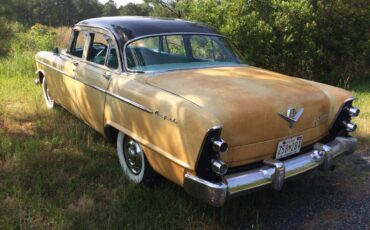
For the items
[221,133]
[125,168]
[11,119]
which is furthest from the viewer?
[11,119]

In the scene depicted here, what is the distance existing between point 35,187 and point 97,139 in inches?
52.8

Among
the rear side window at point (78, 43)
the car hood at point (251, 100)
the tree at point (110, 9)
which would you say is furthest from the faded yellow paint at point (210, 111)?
the tree at point (110, 9)

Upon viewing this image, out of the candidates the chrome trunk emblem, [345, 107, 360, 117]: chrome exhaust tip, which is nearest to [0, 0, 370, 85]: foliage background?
[345, 107, 360, 117]: chrome exhaust tip

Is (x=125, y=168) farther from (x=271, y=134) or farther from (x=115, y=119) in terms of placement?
(x=271, y=134)

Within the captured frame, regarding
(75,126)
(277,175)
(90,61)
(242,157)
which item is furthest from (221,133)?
(75,126)

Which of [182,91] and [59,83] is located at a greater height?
[182,91]

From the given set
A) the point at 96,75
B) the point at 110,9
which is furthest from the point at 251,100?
the point at 110,9

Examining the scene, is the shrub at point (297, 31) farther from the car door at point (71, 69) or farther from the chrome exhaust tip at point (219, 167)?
the chrome exhaust tip at point (219, 167)

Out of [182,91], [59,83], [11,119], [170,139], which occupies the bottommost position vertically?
[11,119]

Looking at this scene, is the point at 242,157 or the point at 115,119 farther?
the point at 115,119

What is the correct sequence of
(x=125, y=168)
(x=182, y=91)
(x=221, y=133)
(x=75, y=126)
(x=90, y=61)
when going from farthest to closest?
1. (x=75, y=126)
2. (x=90, y=61)
3. (x=125, y=168)
4. (x=182, y=91)
5. (x=221, y=133)

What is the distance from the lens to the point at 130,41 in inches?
161

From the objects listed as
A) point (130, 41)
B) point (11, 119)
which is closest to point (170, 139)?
point (130, 41)

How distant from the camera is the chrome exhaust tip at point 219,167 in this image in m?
2.83
